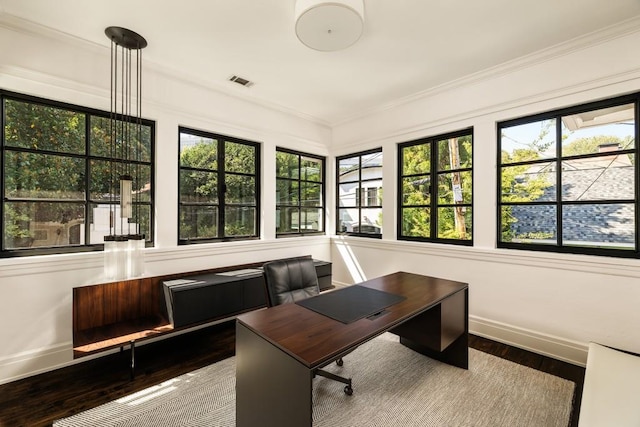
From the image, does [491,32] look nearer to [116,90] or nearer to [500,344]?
[500,344]

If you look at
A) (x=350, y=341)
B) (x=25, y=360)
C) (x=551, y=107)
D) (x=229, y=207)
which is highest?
(x=551, y=107)

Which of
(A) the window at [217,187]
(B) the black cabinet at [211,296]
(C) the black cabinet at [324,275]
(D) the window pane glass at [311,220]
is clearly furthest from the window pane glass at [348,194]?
(B) the black cabinet at [211,296]

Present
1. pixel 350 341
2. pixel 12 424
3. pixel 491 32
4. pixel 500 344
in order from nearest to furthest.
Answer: pixel 350 341 < pixel 12 424 < pixel 491 32 < pixel 500 344

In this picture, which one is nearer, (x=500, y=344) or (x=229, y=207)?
(x=500, y=344)

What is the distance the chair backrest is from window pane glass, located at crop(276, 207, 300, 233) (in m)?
1.79

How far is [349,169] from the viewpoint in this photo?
4.56 m

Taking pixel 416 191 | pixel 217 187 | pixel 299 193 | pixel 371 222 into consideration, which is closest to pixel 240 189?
Result: pixel 217 187


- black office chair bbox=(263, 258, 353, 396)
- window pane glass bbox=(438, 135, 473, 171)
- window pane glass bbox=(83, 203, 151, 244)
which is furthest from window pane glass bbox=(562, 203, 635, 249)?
window pane glass bbox=(83, 203, 151, 244)

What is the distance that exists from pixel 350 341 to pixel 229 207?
262cm

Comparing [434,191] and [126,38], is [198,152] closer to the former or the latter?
[126,38]

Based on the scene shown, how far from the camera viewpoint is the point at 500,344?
9.28ft

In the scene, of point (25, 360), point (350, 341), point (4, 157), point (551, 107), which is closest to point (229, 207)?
point (4, 157)

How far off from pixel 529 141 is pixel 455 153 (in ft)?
2.36

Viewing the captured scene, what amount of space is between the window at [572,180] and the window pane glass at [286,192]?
267 cm
